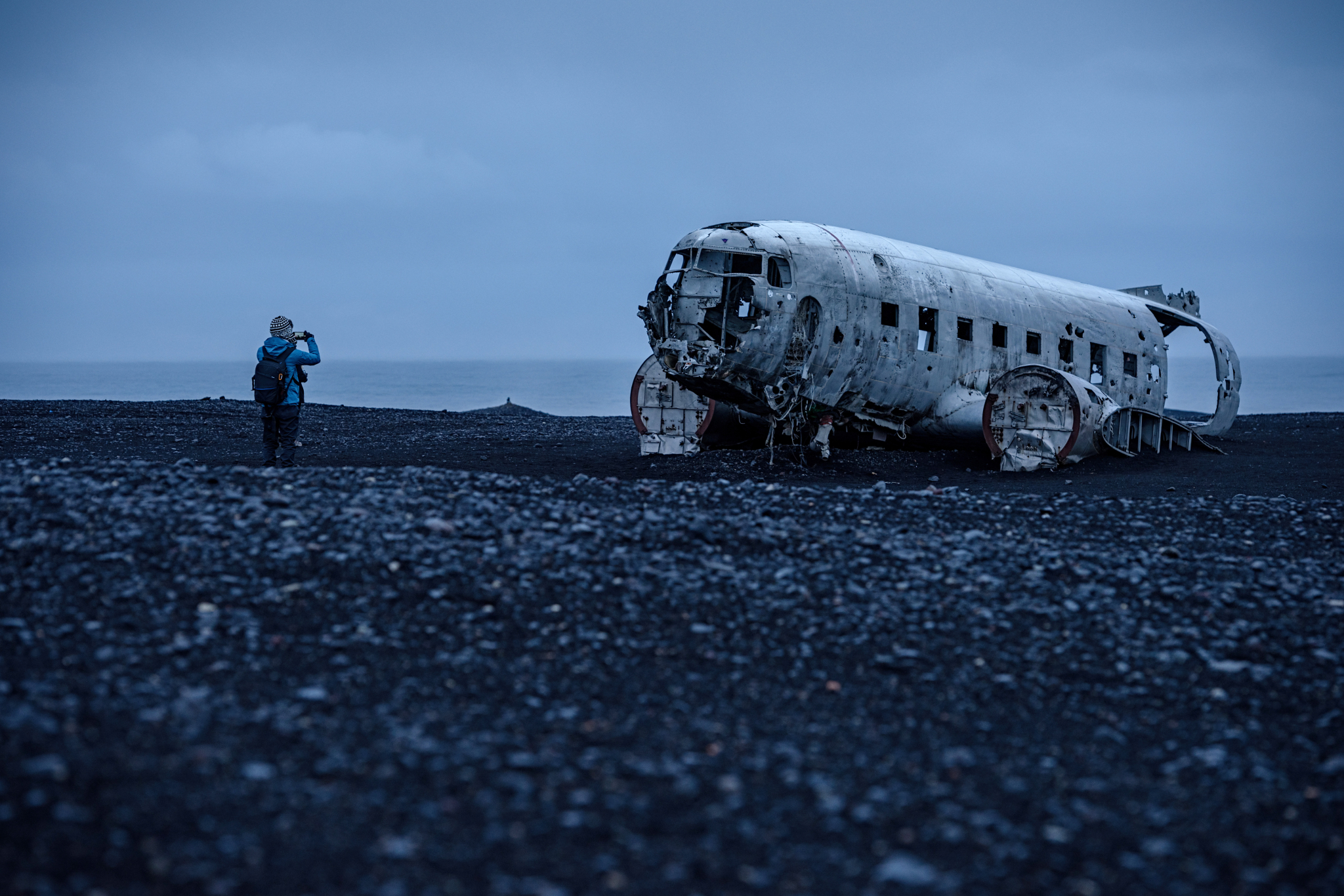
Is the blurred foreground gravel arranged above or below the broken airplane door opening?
below

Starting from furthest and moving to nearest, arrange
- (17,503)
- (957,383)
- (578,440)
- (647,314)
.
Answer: (578,440)
(957,383)
(647,314)
(17,503)

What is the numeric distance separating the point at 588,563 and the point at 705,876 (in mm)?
4745

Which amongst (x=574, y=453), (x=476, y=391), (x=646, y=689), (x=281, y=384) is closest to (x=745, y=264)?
(x=574, y=453)

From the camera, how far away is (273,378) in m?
16.5

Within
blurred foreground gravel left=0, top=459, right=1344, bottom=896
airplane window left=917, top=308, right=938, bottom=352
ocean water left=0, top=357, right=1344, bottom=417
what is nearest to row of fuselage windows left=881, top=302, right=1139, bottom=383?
airplane window left=917, top=308, right=938, bottom=352

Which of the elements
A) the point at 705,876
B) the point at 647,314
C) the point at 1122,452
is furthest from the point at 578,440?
the point at 705,876

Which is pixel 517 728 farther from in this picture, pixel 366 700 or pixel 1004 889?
pixel 1004 889

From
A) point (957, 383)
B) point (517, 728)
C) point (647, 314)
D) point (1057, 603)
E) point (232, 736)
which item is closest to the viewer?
point (232, 736)

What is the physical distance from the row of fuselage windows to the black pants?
34.8 feet

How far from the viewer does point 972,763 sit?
624cm

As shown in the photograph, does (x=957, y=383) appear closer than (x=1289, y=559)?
No

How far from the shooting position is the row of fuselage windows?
19.0 m

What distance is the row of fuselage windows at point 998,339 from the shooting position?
19047 mm

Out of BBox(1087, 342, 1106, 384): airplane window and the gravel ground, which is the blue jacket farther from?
BBox(1087, 342, 1106, 384): airplane window
